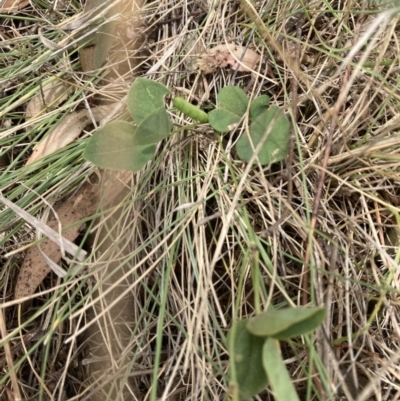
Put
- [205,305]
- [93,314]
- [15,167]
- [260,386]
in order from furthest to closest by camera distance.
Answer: [15,167]
[93,314]
[205,305]
[260,386]

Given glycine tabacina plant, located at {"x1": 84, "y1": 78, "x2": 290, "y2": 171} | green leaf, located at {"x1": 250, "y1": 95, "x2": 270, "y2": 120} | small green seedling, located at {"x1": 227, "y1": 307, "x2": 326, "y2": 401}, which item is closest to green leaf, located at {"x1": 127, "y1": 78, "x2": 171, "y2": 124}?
glycine tabacina plant, located at {"x1": 84, "y1": 78, "x2": 290, "y2": 171}

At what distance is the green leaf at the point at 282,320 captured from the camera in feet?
1.88

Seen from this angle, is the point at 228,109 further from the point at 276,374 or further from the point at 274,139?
the point at 276,374

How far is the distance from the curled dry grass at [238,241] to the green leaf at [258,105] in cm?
5

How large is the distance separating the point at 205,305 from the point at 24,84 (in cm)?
60

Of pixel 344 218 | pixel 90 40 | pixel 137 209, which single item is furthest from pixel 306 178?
pixel 90 40

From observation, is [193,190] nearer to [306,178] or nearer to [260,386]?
[306,178]

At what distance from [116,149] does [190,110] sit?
0.15 m

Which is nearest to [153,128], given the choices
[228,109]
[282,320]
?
[228,109]

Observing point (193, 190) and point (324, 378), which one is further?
point (193, 190)

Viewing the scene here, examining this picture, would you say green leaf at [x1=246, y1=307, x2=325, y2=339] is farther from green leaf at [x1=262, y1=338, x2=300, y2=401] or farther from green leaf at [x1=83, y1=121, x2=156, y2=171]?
green leaf at [x1=83, y1=121, x2=156, y2=171]

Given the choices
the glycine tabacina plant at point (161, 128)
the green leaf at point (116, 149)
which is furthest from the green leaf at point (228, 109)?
the green leaf at point (116, 149)

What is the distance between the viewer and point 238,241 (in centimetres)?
78

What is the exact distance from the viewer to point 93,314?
0.85 metres
